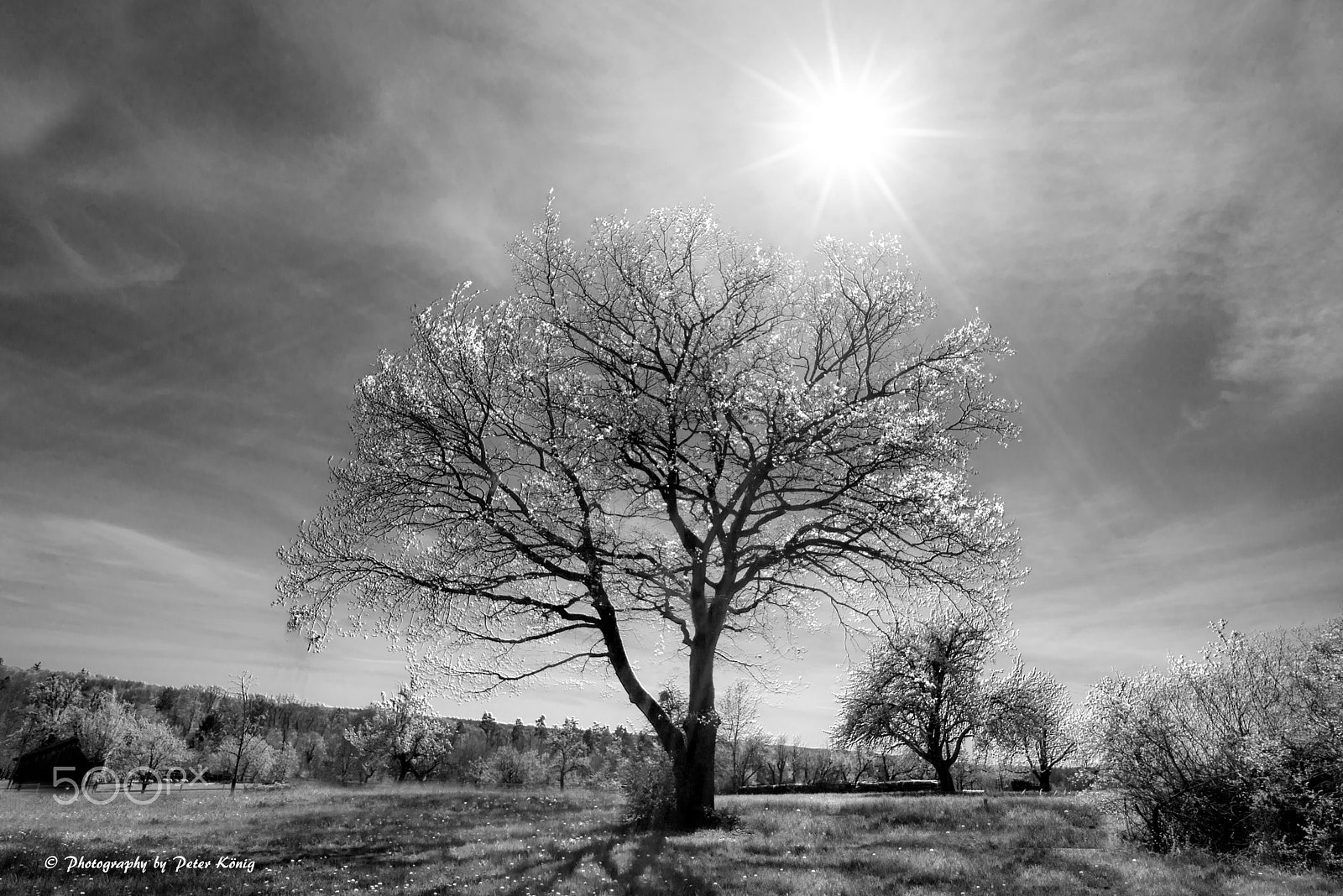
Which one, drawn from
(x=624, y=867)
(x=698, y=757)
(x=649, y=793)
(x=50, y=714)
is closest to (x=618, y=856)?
(x=624, y=867)

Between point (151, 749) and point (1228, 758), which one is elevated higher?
point (1228, 758)

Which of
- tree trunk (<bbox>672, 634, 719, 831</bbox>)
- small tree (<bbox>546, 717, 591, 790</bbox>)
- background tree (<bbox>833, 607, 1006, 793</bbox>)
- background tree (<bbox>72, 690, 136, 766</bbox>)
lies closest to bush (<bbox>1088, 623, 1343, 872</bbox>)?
tree trunk (<bbox>672, 634, 719, 831</bbox>)

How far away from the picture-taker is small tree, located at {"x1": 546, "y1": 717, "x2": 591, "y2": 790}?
419 feet

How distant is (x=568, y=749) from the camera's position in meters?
146

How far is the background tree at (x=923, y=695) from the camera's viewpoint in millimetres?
41562

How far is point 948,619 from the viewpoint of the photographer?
1576 inches

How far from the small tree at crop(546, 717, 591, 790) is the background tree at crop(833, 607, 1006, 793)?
84910 mm

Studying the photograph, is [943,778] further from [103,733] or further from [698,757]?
[103,733]

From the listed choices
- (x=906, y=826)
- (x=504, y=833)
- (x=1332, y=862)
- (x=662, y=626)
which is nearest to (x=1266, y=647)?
(x=1332, y=862)

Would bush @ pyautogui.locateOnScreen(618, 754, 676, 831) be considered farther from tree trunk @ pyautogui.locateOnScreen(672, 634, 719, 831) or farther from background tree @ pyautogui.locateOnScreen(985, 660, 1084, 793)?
background tree @ pyautogui.locateOnScreen(985, 660, 1084, 793)

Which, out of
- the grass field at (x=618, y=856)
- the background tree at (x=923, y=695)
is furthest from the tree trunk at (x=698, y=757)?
the background tree at (x=923, y=695)

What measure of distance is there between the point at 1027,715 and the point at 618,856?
4046cm

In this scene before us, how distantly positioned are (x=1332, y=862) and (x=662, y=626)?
46.5ft

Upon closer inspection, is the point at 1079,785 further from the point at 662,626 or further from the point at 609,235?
the point at 609,235
